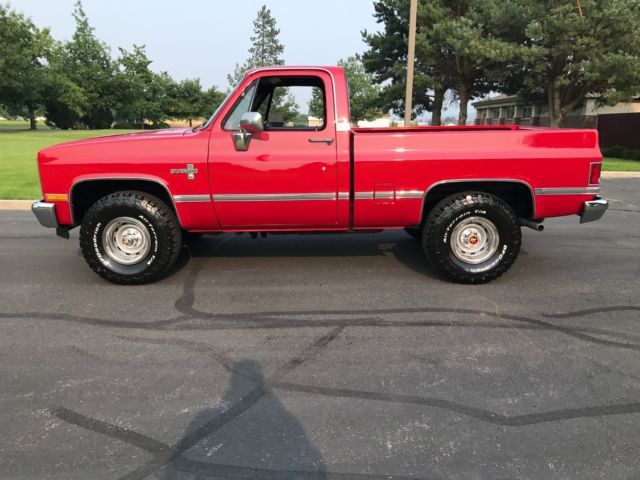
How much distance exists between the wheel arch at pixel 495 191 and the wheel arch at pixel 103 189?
2.56m

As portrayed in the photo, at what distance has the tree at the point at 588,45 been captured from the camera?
21.2 m

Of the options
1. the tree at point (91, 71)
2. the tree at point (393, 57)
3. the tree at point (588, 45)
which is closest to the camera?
the tree at point (588, 45)

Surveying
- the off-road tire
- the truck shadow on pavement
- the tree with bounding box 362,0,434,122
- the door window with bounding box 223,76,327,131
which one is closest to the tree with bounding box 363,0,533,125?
the tree with bounding box 362,0,434,122

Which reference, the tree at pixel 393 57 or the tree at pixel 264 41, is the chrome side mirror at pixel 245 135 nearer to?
the tree at pixel 393 57

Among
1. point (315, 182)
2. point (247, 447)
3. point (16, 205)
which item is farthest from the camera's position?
point (16, 205)

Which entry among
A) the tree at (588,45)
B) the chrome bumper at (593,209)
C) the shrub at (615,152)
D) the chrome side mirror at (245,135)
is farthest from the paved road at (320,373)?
the tree at (588,45)

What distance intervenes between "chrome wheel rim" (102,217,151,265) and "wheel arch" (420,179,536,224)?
2.84 metres

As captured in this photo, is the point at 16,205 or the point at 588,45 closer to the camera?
the point at 16,205

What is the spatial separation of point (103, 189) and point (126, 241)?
596mm

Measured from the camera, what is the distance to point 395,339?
3.63 meters

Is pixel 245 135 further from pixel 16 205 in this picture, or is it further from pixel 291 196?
pixel 16 205

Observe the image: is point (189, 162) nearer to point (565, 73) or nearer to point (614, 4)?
point (614, 4)

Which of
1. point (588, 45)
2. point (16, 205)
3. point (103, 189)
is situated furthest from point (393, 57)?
point (103, 189)

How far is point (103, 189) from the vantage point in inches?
193
